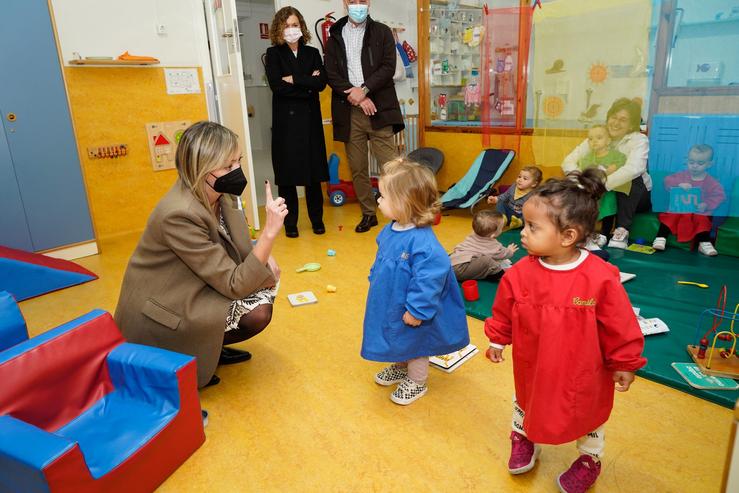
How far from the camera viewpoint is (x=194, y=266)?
74.9 inches

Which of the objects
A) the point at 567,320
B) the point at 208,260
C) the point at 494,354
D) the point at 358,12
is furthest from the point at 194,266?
the point at 358,12

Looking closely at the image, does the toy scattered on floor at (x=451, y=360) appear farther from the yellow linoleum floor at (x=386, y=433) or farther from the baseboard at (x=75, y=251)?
the baseboard at (x=75, y=251)

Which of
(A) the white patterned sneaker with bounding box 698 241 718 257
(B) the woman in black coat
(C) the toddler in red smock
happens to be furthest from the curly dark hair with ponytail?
(B) the woman in black coat

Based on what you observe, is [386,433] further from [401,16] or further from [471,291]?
[401,16]

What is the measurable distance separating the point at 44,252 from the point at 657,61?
464cm

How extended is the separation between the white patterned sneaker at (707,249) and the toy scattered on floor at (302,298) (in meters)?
2.68

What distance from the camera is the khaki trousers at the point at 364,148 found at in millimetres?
4285

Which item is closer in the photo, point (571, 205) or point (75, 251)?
point (571, 205)

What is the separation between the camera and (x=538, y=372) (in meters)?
1.38

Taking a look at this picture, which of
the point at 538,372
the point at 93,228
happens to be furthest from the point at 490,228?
the point at 93,228

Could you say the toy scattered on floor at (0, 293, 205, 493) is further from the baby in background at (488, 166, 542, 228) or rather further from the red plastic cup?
the baby in background at (488, 166, 542, 228)

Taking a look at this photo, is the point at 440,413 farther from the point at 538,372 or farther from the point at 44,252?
the point at 44,252

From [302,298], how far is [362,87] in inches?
79.9

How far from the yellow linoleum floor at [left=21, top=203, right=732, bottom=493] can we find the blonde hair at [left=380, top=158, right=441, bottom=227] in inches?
Answer: 29.9
